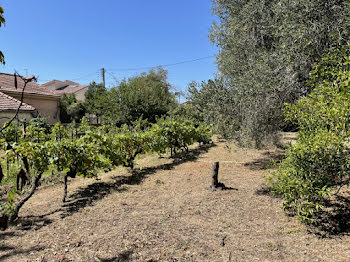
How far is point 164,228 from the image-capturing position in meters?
3.70

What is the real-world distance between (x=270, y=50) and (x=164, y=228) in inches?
216

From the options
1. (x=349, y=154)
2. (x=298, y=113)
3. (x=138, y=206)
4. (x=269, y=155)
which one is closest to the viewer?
(x=349, y=154)

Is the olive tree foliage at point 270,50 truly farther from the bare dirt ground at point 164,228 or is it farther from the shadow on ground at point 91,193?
the shadow on ground at point 91,193

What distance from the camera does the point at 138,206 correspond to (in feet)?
15.3

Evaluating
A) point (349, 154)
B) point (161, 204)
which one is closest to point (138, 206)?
point (161, 204)

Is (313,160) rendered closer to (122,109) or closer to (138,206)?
(138,206)

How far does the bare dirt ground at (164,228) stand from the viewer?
304cm

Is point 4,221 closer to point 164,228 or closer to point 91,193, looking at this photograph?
point 91,193

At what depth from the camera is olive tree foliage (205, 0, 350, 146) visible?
5.00 metres

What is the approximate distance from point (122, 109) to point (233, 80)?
40.2 feet

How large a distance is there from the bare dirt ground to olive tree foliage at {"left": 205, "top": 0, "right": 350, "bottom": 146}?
6.69 feet

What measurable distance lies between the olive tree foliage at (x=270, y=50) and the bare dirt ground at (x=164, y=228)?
204cm

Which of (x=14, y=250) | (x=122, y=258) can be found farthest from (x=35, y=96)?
(x=122, y=258)

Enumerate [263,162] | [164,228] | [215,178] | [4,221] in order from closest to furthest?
[4,221] < [164,228] < [215,178] < [263,162]
